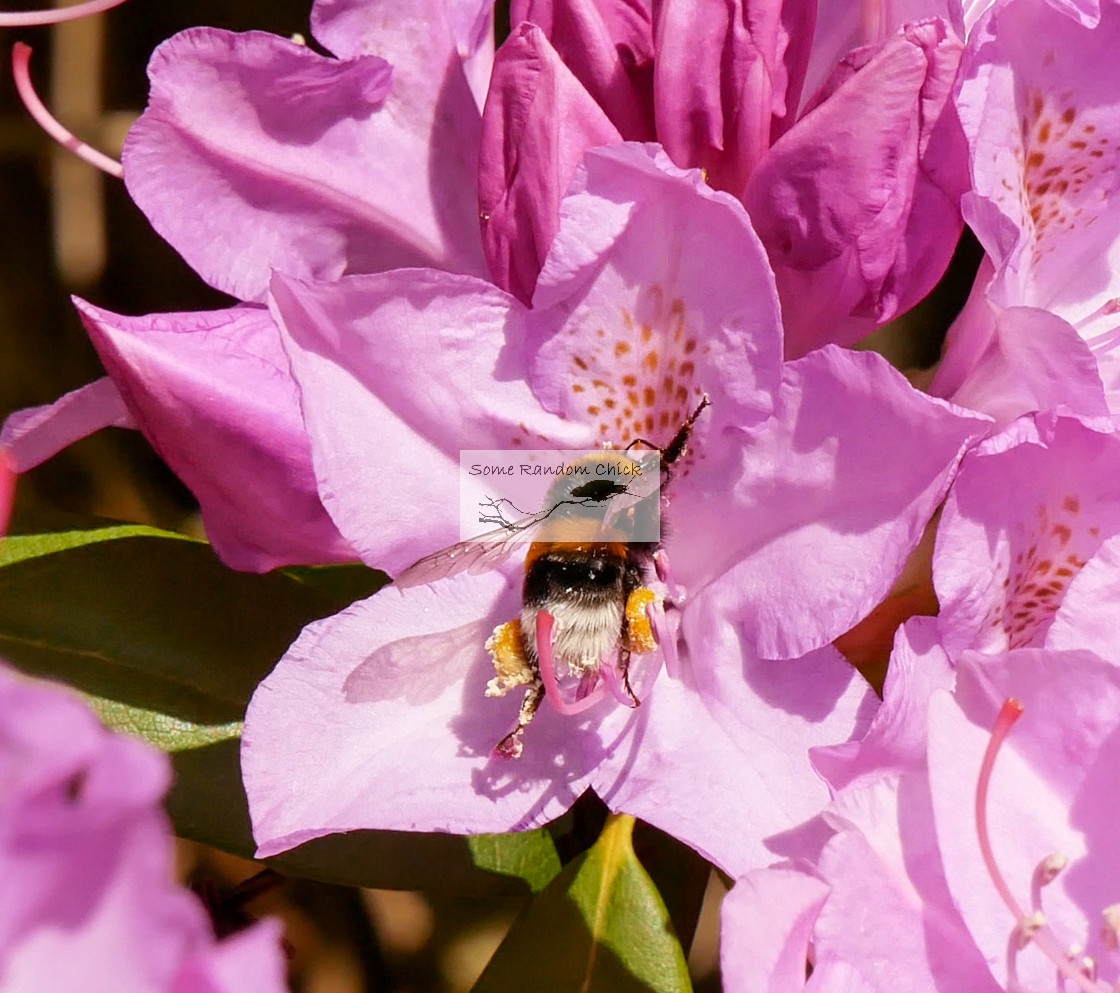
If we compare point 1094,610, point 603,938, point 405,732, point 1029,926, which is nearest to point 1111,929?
point 1029,926

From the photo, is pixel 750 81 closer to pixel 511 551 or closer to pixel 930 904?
pixel 511 551

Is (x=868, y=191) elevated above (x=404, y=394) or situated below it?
above

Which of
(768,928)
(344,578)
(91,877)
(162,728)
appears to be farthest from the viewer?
(344,578)

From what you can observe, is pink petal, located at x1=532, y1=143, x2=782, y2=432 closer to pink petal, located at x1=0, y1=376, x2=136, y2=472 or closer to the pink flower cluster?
the pink flower cluster

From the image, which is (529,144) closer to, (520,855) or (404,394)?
(404,394)

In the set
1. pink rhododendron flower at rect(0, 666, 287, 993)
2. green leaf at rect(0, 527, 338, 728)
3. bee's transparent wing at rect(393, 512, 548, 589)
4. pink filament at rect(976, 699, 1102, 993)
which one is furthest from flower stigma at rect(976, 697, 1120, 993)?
green leaf at rect(0, 527, 338, 728)

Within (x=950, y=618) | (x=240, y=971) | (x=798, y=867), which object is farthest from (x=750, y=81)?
(x=240, y=971)

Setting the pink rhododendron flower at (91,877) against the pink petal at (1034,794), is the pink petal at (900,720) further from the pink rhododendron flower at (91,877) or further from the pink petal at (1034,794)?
the pink rhododendron flower at (91,877)
